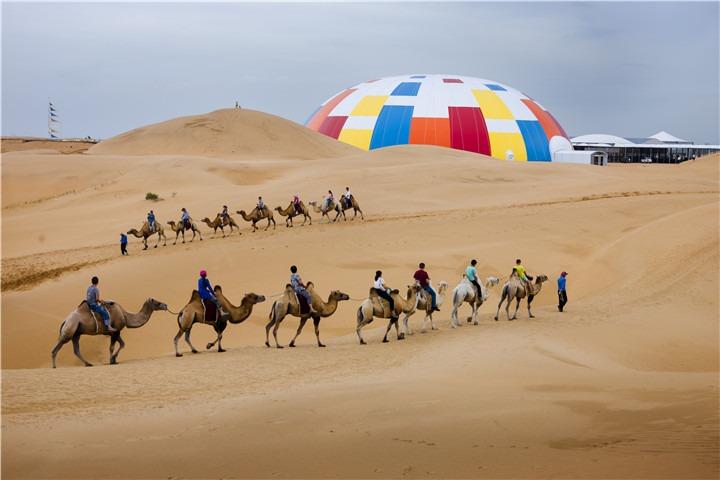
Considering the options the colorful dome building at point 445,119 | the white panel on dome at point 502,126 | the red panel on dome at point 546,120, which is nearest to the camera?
the colorful dome building at point 445,119

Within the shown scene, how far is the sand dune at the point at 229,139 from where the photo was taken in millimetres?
58219

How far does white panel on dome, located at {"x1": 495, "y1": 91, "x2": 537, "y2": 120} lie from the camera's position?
67.1 meters

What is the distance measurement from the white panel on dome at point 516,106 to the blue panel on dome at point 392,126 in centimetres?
930

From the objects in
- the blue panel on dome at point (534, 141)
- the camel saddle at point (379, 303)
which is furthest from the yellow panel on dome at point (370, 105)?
the camel saddle at point (379, 303)

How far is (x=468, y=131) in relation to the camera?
64250mm

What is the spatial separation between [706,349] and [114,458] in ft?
45.6

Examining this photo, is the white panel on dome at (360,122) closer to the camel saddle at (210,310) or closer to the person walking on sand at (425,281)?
the person walking on sand at (425,281)

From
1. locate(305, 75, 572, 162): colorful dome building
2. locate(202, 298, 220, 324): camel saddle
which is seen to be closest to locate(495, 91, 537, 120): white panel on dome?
locate(305, 75, 572, 162): colorful dome building

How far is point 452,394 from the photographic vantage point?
426 inches

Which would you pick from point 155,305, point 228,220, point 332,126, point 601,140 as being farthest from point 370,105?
point 601,140

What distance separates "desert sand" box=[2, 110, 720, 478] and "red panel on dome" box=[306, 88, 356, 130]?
88.4 ft

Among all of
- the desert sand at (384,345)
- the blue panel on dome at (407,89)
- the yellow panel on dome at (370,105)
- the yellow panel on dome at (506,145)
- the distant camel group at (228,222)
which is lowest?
the desert sand at (384,345)

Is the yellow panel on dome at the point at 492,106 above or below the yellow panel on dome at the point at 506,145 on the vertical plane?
above

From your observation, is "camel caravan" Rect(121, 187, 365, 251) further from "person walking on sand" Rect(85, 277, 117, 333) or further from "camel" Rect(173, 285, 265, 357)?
"person walking on sand" Rect(85, 277, 117, 333)
